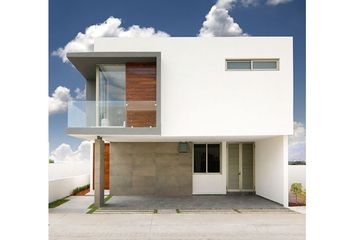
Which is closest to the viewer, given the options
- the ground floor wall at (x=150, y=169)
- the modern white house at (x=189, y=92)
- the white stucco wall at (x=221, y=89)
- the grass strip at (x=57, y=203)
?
the modern white house at (x=189, y=92)

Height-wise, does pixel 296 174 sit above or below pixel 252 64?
below

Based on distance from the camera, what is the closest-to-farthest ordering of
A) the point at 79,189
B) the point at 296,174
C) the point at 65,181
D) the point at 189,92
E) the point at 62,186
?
the point at 189,92 → the point at 62,186 → the point at 296,174 → the point at 65,181 → the point at 79,189

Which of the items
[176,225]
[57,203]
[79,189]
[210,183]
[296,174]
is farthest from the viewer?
[79,189]

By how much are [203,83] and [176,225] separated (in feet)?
17.2

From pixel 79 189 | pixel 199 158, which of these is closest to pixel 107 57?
pixel 199 158

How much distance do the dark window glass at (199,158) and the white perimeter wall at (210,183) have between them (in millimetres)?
283

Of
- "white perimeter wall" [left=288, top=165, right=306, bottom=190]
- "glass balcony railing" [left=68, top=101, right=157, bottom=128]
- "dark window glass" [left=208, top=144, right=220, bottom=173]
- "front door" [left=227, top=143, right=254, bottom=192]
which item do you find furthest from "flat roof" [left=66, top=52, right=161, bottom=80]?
"white perimeter wall" [left=288, top=165, right=306, bottom=190]

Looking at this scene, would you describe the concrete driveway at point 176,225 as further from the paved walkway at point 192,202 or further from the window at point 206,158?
the window at point 206,158

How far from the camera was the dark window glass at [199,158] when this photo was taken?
55.6 feet

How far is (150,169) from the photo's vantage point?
16.8m

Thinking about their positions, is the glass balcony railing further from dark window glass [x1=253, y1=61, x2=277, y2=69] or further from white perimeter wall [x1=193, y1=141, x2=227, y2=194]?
white perimeter wall [x1=193, y1=141, x2=227, y2=194]

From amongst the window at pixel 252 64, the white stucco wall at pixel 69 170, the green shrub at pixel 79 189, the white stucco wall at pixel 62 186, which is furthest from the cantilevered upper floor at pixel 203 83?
the white stucco wall at pixel 69 170

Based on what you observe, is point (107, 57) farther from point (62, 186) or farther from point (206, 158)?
point (206, 158)
